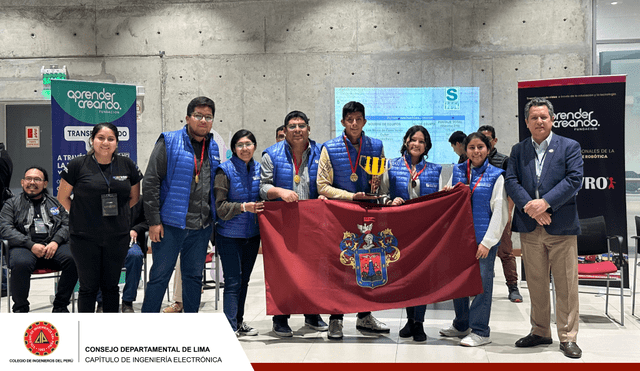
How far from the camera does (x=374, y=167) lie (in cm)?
390

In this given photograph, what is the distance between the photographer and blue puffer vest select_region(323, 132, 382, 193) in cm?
391

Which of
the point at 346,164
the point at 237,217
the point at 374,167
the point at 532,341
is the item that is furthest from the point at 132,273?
the point at 532,341

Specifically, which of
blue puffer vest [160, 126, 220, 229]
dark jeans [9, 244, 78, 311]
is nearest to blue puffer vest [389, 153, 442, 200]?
blue puffer vest [160, 126, 220, 229]

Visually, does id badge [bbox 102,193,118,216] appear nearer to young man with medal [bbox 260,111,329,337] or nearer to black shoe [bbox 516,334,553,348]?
young man with medal [bbox 260,111,329,337]

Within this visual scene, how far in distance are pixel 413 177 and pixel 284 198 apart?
3.06ft

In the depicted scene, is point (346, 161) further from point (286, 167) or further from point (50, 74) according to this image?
point (50, 74)

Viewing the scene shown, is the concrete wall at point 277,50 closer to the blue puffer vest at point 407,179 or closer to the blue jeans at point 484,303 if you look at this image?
the blue puffer vest at point 407,179

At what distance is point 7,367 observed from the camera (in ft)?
8.18

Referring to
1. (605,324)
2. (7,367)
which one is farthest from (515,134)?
(7,367)

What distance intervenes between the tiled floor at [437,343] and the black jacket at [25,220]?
87cm

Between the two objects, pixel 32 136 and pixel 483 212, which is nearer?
pixel 483 212

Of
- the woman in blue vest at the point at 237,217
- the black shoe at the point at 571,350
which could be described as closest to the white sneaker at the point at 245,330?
the woman in blue vest at the point at 237,217

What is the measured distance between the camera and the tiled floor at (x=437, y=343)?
348cm

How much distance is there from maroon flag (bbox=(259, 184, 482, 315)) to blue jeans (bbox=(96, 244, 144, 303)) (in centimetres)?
165
